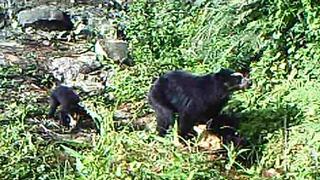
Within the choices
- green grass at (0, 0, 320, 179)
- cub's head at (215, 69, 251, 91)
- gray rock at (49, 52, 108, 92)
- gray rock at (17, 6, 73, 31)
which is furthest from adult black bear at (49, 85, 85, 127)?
gray rock at (17, 6, 73, 31)

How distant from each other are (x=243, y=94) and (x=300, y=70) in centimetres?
66

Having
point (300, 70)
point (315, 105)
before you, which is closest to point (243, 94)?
point (300, 70)

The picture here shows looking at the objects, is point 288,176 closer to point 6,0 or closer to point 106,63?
point 106,63

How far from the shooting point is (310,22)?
748 cm

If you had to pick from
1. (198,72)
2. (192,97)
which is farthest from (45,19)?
(192,97)

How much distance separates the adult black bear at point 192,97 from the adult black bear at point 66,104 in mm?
1210

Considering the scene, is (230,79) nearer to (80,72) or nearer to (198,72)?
(198,72)

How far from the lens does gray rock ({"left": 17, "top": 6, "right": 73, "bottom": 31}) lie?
12.2 meters

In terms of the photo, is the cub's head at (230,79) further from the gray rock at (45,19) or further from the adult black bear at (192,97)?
the gray rock at (45,19)

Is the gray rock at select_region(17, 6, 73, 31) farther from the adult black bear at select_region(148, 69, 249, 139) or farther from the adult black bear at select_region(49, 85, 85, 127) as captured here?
the adult black bear at select_region(148, 69, 249, 139)

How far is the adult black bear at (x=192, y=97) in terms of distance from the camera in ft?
22.2

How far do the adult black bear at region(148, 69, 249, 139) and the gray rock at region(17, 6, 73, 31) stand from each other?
18.4 ft

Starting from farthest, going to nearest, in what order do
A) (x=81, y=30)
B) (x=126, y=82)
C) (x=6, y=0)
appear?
(x=6, y=0) → (x=81, y=30) → (x=126, y=82)

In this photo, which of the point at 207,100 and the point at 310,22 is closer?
the point at 207,100
